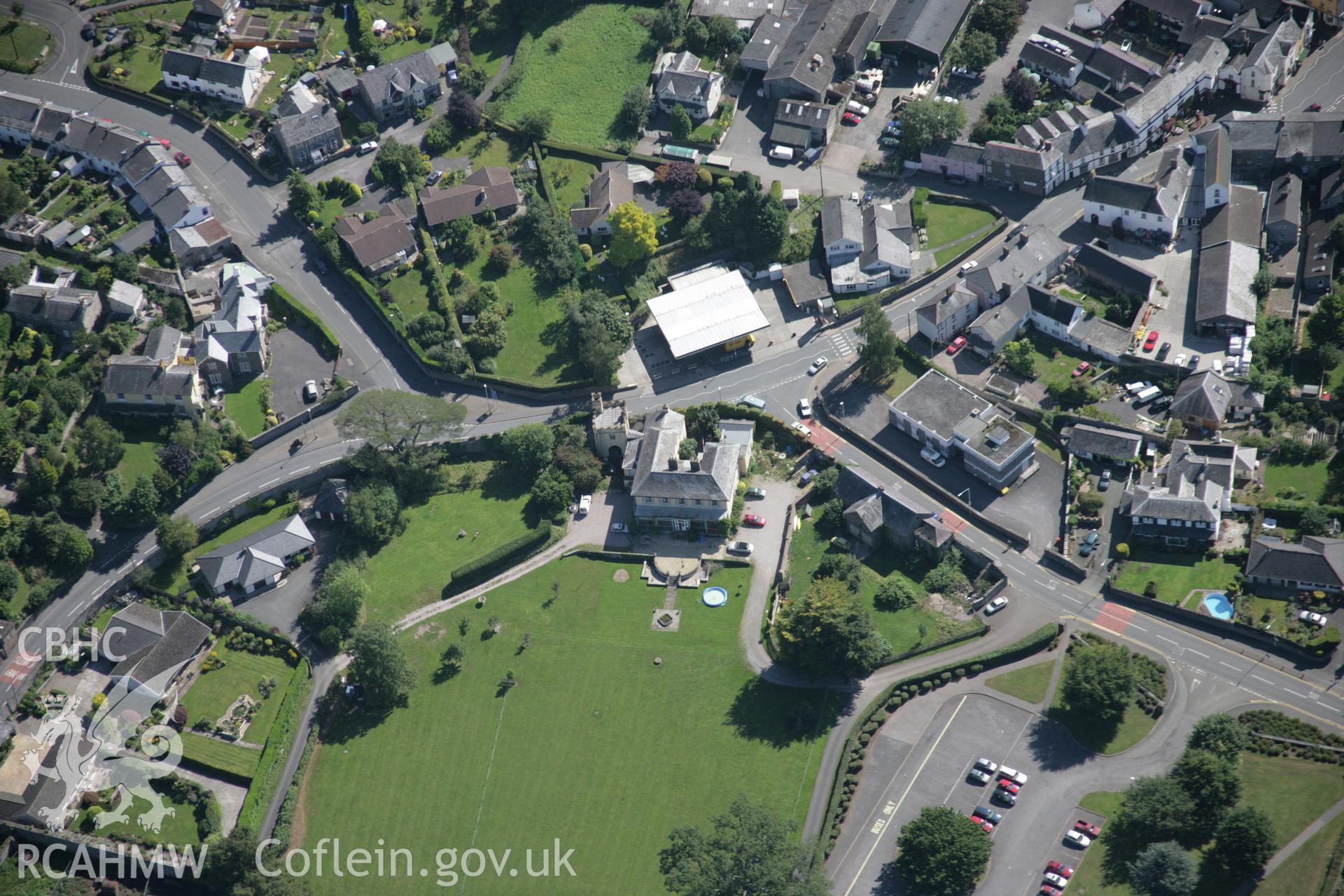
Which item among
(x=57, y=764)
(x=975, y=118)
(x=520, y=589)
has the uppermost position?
(x=975, y=118)

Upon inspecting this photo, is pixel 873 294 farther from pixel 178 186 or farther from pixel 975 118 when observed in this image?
pixel 178 186

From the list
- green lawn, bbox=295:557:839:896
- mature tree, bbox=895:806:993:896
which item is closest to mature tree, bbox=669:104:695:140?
green lawn, bbox=295:557:839:896

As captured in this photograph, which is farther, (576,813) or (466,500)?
(466,500)

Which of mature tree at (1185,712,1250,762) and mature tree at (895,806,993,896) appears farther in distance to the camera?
mature tree at (1185,712,1250,762)

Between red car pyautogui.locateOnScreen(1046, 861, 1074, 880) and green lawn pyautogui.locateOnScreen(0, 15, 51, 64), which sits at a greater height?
green lawn pyautogui.locateOnScreen(0, 15, 51, 64)

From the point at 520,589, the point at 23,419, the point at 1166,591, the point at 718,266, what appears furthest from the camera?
the point at 718,266

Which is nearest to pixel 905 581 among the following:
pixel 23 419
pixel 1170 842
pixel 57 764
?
pixel 1170 842

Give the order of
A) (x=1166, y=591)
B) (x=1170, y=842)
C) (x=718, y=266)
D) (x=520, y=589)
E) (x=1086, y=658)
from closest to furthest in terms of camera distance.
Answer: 1. (x=1170, y=842)
2. (x=1086, y=658)
3. (x=1166, y=591)
4. (x=520, y=589)
5. (x=718, y=266)

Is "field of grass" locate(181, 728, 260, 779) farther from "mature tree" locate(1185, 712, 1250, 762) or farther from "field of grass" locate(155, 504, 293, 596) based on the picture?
"mature tree" locate(1185, 712, 1250, 762)

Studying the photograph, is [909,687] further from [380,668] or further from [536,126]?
[536,126]
